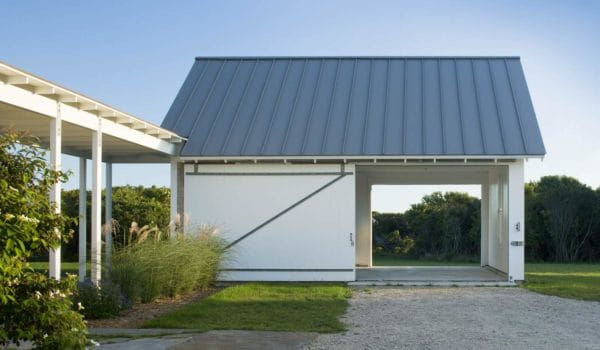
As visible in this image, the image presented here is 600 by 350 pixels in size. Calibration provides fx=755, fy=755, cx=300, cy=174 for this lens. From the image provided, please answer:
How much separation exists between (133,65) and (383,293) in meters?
7.11

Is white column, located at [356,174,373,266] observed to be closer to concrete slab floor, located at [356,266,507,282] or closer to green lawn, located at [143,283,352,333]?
concrete slab floor, located at [356,266,507,282]

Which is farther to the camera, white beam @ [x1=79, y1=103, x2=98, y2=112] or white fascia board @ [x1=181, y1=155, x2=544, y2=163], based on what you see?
white fascia board @ [x1=181, y1=155, x2=544, y2=163]

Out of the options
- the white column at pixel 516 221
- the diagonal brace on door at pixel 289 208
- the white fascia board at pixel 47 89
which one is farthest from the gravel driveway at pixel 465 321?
the white fascia board at pixel 47 89

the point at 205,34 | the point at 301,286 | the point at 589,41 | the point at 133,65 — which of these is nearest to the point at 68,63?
the point at 133,65

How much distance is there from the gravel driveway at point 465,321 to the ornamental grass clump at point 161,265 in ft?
9.33

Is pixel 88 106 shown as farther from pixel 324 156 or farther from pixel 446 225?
pixel 446 225

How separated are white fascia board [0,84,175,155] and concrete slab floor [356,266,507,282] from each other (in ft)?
17.6

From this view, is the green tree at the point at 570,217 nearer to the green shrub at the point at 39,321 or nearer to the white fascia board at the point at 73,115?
the white fascia board at the point at 73,115

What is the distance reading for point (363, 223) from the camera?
67.3ft

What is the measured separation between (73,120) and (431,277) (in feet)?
29.3

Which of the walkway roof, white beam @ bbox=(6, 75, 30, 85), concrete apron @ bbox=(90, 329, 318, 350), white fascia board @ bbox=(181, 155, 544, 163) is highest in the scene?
white beam @ bbox=(6, 75, 30, 85)

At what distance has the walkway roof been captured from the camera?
30.0 feet

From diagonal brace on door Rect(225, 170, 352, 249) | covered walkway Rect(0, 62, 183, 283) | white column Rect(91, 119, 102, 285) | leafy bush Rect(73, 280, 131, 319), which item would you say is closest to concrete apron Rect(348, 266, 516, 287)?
diagonal brace on door Rect(225, 170, 352, 249)

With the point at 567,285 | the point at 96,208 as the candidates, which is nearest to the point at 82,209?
the point at 96,208
